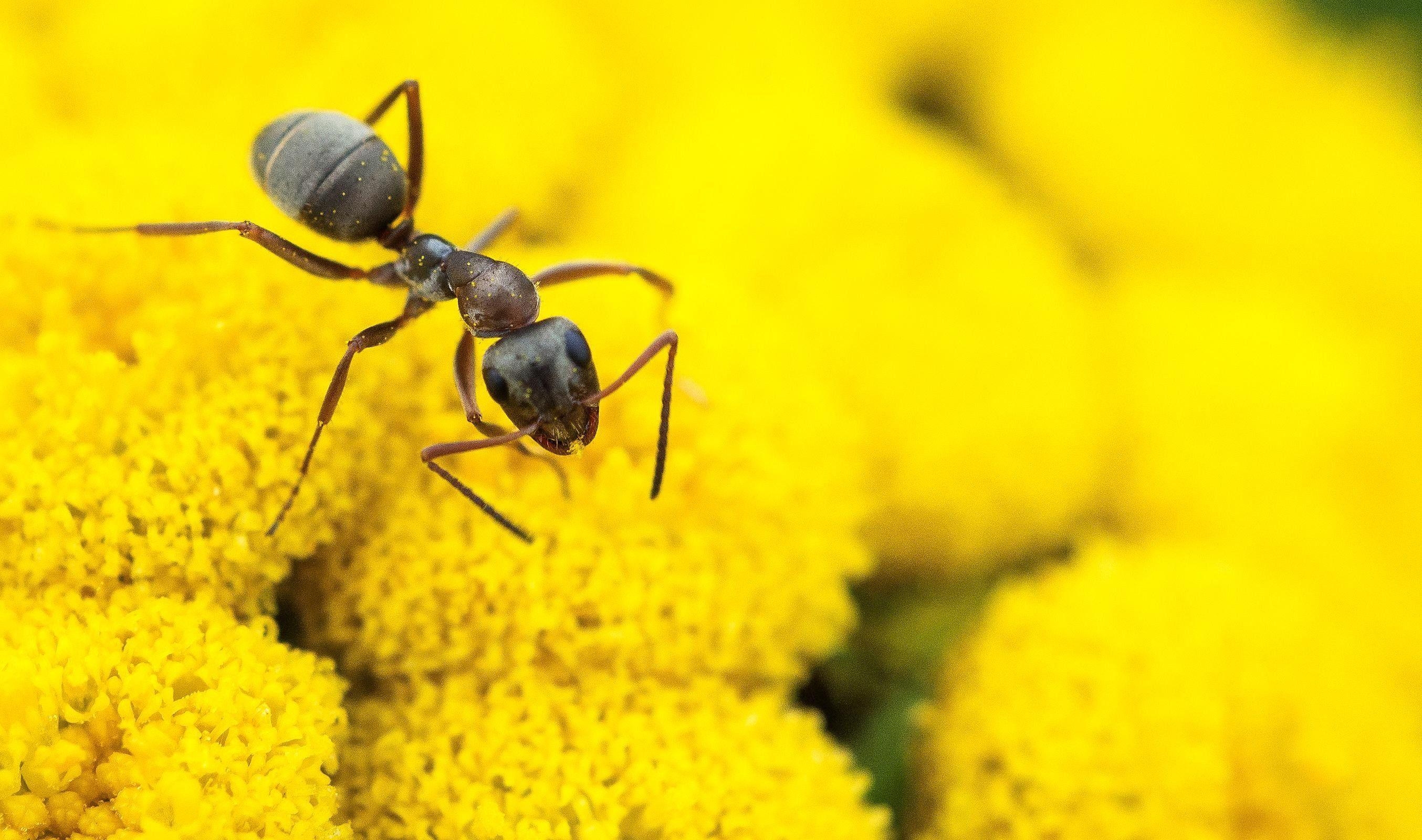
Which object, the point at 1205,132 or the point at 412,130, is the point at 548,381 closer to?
the point at 412,130

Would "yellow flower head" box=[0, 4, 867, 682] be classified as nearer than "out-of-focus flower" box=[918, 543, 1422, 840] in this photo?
Yes

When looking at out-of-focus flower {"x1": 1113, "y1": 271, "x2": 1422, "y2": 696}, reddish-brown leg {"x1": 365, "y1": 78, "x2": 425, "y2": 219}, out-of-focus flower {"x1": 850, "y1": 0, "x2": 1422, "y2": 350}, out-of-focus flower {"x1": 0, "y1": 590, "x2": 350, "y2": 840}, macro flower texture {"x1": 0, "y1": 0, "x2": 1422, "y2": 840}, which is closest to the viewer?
out-of-focus flower {"x1": 0, "y1": 590, "x2": 350, "y2": 840}

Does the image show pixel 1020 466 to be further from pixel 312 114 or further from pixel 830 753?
pixel 312 114

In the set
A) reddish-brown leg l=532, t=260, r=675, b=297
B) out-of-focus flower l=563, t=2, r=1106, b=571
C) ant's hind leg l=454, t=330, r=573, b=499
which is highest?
out-of-focus flower l=563, t=2, r=1106, b=571

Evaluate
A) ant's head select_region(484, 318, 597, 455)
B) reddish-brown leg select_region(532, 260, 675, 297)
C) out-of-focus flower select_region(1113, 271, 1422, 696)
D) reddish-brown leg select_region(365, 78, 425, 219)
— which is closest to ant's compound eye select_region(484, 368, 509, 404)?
ant's head select_region(484, 318, 597, 455)

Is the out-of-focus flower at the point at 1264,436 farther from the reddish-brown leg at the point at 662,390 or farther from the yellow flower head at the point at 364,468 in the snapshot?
the reddish-brown leg at the point at 662,390

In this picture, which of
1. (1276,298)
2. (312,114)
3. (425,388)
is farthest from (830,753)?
(1276,298)

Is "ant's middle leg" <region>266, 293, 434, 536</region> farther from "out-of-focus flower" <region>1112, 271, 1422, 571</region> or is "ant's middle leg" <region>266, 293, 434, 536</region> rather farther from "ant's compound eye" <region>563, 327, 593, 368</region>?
"out-of-focus flower" <region>1112, 271, 1422, 571</region>
